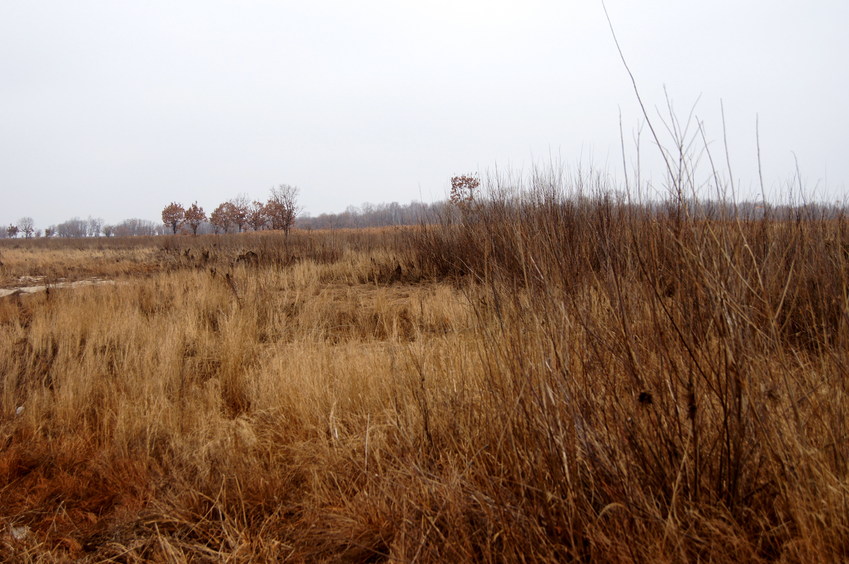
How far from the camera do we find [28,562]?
1.98 metres

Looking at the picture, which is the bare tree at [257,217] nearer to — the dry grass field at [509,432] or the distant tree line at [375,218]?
the distant tree line at [375,218]

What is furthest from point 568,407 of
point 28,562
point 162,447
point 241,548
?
point 162,447

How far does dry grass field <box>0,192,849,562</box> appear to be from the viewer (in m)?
1.32

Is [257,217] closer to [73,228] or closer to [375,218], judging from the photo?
[375,218]

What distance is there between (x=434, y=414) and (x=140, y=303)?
6.90m

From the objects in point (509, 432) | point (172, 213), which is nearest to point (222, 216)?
point (172, 213)

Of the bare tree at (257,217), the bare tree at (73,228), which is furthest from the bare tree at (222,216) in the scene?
the bare tree at (73,228)

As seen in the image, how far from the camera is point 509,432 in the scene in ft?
5.48

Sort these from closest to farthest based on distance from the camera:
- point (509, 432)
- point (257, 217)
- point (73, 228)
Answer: point (509, 432), point (257, 217), point (73, 228)

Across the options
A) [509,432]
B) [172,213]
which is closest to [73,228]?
[172,213]

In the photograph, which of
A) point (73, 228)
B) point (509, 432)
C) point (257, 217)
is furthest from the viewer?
point (73, 228)

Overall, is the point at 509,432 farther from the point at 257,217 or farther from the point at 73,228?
the point at 73,228

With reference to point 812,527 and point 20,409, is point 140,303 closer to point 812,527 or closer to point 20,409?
point 20,409

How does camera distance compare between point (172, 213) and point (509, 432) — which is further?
point (172, 213)
